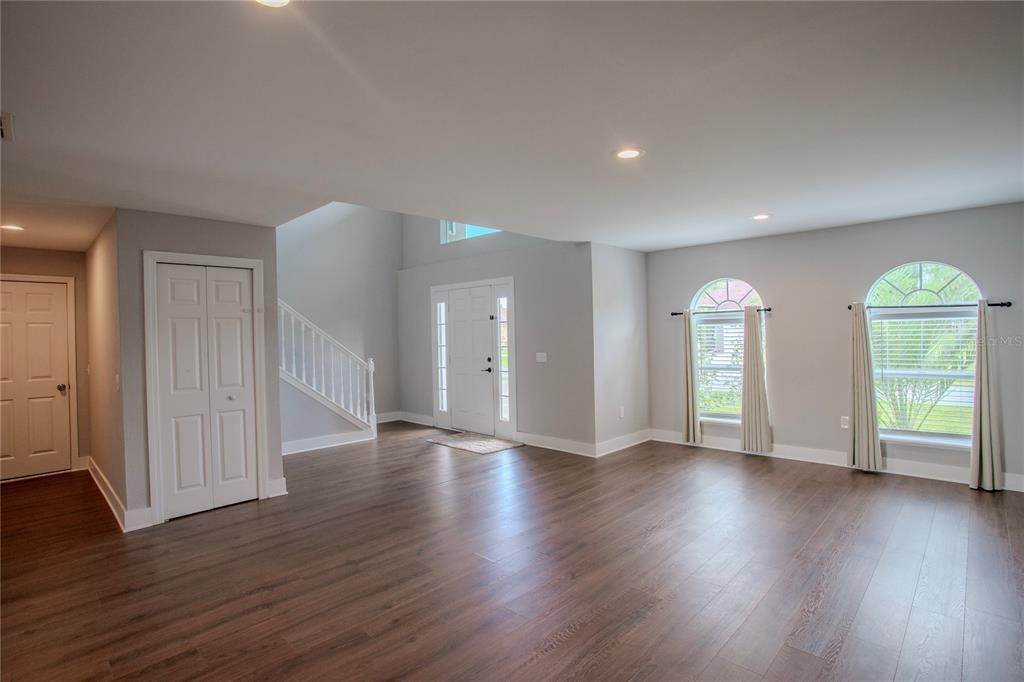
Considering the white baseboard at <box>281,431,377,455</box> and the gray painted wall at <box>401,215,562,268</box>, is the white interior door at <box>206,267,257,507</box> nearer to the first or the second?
the white baseboard at <box>281,431,377,455</box>

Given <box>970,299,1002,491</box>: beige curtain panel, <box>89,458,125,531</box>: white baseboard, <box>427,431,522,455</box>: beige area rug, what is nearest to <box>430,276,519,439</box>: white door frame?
<box>427,431,522,455</box>: beige area rug

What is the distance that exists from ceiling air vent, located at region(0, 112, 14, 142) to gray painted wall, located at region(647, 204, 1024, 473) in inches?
233

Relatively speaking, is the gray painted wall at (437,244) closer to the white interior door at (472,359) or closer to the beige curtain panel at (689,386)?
the white interior door at (472,359)

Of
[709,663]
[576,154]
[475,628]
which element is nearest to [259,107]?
[576,154]

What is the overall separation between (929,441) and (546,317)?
13.0ft

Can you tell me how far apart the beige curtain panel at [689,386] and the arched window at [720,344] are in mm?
103

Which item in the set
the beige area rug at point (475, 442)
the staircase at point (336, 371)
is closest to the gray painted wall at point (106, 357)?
the staircase at point (336, 371)

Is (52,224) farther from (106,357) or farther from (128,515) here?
(128,515)

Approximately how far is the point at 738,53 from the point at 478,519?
3400mm

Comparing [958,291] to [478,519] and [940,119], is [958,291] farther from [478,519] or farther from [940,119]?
[478,519]

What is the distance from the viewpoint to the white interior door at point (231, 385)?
4.36m

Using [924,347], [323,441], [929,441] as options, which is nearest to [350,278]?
[323,441]

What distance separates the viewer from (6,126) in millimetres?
2252

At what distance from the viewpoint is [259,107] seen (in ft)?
7.27
